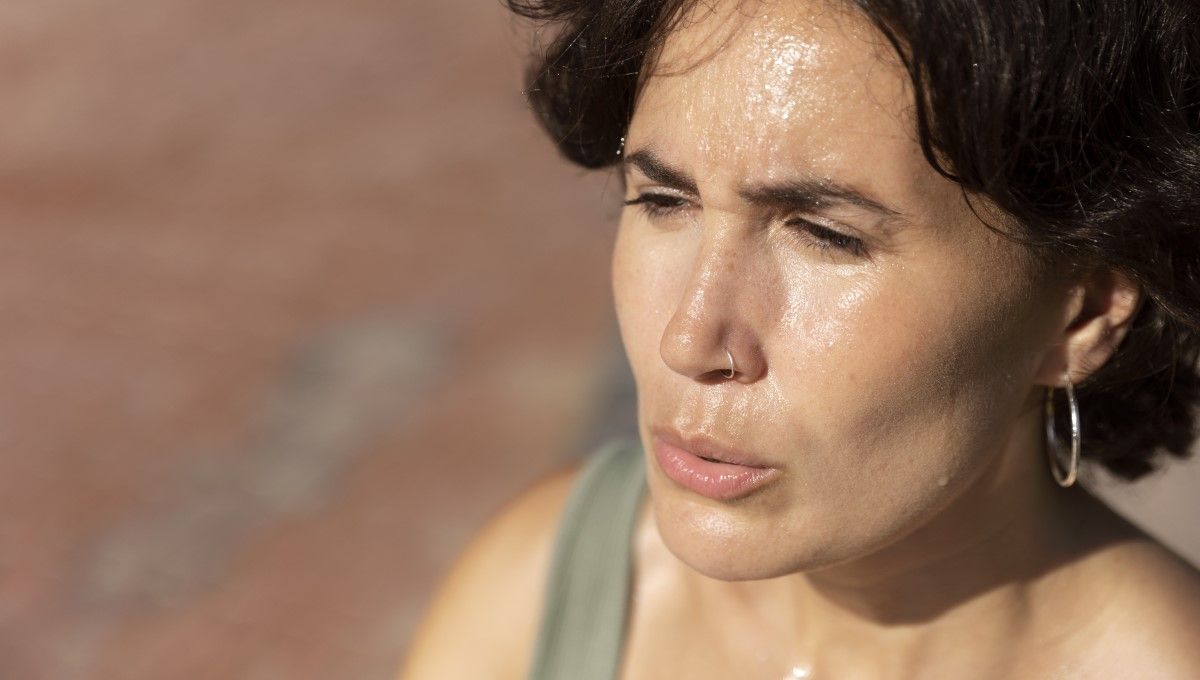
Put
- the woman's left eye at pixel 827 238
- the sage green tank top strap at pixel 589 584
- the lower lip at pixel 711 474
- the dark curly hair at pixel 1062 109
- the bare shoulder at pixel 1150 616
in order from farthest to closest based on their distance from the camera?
the sage green tank top strap at pixel 589 584, the bare shoulder at pixel 1150 616, the lower lip at pixel 711 474, the woman's left eye at pixel 827 238, the dark curly hair at pixel 1062 109

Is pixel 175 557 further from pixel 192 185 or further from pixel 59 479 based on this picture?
pixel 192 185

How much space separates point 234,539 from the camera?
4.52 metres

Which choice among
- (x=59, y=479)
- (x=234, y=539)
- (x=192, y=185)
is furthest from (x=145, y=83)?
(x=234, y=539)

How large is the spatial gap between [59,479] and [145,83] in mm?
3246

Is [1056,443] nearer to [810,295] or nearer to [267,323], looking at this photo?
[810,295]

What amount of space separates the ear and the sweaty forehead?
16.0 inches

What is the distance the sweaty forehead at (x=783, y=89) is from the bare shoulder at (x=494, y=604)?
0.95m

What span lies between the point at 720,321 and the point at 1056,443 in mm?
684

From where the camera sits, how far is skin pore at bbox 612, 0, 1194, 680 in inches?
61.6

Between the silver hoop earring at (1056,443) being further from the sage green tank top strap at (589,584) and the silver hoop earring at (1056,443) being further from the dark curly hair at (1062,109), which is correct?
the sage green tank top strap at (589,584)

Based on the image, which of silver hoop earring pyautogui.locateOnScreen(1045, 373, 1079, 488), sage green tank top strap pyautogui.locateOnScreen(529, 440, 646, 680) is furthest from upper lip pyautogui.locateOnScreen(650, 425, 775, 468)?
sage green tank top strap pyautogui.locateOnScreen(529, 440, 646, 680)

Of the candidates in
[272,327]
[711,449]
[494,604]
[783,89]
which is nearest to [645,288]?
[711,449]

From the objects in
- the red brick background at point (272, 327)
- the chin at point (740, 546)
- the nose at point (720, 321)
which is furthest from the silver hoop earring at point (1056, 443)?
the red brick background at point (272, 327)

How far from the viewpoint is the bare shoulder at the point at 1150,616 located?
190 centimetres
